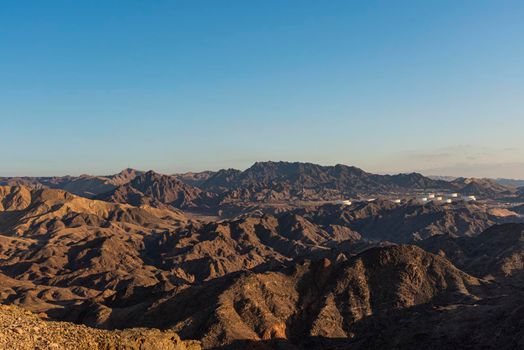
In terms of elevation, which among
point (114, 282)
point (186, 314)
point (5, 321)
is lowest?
point (114, 282)

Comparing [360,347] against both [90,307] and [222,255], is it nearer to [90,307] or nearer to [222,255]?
[90,307]

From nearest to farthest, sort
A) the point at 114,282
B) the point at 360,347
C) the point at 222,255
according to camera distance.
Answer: the point at 360,347, the point at 114,282, the point at 222,255

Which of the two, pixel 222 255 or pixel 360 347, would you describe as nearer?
pixel 360 347

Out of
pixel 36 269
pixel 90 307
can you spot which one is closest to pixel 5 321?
pixel 90 307

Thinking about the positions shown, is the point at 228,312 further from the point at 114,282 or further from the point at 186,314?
the point at 114,282

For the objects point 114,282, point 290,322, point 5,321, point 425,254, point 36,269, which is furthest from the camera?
point 36,269

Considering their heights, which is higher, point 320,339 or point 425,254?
point 425,254

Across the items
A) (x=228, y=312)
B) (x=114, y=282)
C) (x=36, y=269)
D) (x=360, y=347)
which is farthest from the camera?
(x=36, y=269)

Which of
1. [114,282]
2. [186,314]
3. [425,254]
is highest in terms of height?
[425,254]

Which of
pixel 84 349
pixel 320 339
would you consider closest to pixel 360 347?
pixel 320 339
